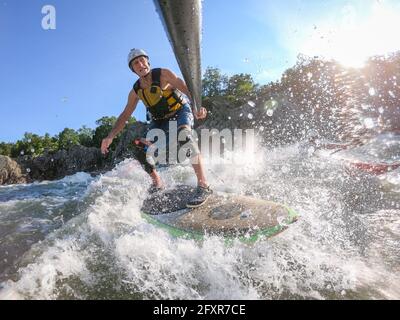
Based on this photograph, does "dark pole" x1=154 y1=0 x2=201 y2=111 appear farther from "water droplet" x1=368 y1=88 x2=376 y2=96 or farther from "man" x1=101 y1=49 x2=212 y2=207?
"water droplet" x1=368 y1=88 x2=376 y2=96

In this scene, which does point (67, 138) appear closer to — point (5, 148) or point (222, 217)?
point (5, 148)

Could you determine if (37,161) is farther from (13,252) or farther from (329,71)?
(13,252)

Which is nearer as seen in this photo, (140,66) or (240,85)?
(140,66)

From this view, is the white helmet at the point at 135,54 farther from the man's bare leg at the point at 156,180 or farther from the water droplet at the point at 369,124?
the water droplet at the point at 369,124

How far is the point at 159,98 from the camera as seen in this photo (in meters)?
6.08

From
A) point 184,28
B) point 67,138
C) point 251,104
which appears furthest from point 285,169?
point 67,138

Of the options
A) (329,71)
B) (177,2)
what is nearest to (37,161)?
(329,71)

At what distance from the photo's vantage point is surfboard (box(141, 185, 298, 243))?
15.8 feet

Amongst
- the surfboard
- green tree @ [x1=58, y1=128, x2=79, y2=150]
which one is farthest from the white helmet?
green tree @ [x1=58, y1=128, x2=79, y2=150]

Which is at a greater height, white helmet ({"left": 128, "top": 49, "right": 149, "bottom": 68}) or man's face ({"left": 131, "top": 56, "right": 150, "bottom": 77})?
white helmet ({"left": 128, "top": 49, "right": 149, "bottom": 68})

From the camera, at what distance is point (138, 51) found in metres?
5.84

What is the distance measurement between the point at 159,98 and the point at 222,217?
240 centimetres

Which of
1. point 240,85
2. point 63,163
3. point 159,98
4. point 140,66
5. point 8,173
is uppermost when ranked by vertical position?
point 240,85
